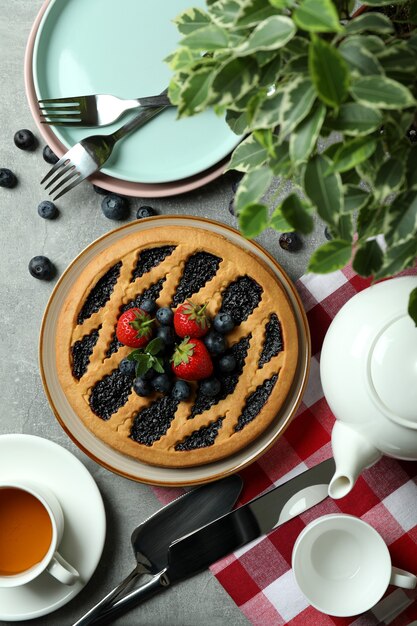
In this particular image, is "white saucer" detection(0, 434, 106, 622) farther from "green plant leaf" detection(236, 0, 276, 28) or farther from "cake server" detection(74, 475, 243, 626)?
"green plant leaf" detection(236, 0, 276, 28)

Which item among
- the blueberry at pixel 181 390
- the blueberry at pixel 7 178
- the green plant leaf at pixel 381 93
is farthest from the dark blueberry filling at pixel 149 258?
the green plant leaf at pixel 381 93

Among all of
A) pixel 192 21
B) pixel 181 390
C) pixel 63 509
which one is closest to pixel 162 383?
pixel 181 390

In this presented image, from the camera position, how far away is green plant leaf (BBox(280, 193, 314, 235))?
691mm

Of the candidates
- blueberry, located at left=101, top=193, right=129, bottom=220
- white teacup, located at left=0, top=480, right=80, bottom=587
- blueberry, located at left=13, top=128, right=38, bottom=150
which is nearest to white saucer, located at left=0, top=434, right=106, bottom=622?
white teacup, located at left=0, top=480, right=80, bottom=587

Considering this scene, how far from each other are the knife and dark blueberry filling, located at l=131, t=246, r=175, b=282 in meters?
0.48

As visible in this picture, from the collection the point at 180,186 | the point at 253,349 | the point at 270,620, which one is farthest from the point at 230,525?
the point at 180,186

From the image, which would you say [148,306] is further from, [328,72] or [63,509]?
[328,72]

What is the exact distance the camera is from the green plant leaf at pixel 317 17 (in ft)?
1.83

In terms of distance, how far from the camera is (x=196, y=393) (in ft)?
4.32

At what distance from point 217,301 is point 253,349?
112 millimetres

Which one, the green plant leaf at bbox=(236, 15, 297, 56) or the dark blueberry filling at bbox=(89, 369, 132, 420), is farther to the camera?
the dark blueberry filling at bbox=(89, 369, 132, 420)

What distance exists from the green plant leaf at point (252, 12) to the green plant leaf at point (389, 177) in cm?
18

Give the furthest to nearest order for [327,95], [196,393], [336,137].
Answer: [336,137] < [196,393] < [327,95]

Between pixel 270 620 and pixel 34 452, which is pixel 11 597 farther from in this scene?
pixel 270 620
